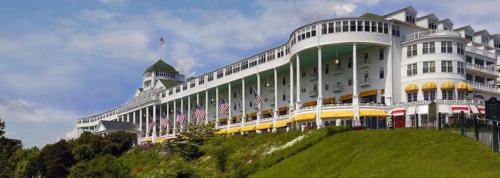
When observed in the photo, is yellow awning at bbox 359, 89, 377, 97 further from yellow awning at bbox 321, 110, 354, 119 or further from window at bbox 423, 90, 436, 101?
yellow awning at bbox 321, 110, 354, 119

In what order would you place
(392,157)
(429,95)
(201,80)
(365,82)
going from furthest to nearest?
(201,80) → (365,82) → (429,95) → (392,157)

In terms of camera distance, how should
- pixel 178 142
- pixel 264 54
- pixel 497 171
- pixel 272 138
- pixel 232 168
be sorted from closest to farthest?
pixel 497 171, pixel 232 168, pixel 272 138, pixel 178 142, pixel 264 54

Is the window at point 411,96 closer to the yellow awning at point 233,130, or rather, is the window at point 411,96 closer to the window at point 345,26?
the window at point 345,26

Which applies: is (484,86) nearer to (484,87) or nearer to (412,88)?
(484,87)

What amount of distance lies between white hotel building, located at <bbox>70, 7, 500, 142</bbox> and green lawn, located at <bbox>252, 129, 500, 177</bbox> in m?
10.9

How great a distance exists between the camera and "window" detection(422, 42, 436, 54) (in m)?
66.9

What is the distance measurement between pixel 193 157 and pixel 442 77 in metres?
28.5

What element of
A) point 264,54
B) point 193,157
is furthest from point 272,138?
point 264,54

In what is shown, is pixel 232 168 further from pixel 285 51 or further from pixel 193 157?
pixel 285 51

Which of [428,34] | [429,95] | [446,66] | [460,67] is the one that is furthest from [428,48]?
[429,95]

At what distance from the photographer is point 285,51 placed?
260ft

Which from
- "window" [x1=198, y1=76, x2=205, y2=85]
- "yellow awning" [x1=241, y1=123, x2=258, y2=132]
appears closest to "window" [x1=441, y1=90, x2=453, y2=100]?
"yellow awning" [x1=241, y1=123, x2=258, y2=132]

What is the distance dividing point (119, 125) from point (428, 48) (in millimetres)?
75202

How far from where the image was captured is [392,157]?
32.7 meters
